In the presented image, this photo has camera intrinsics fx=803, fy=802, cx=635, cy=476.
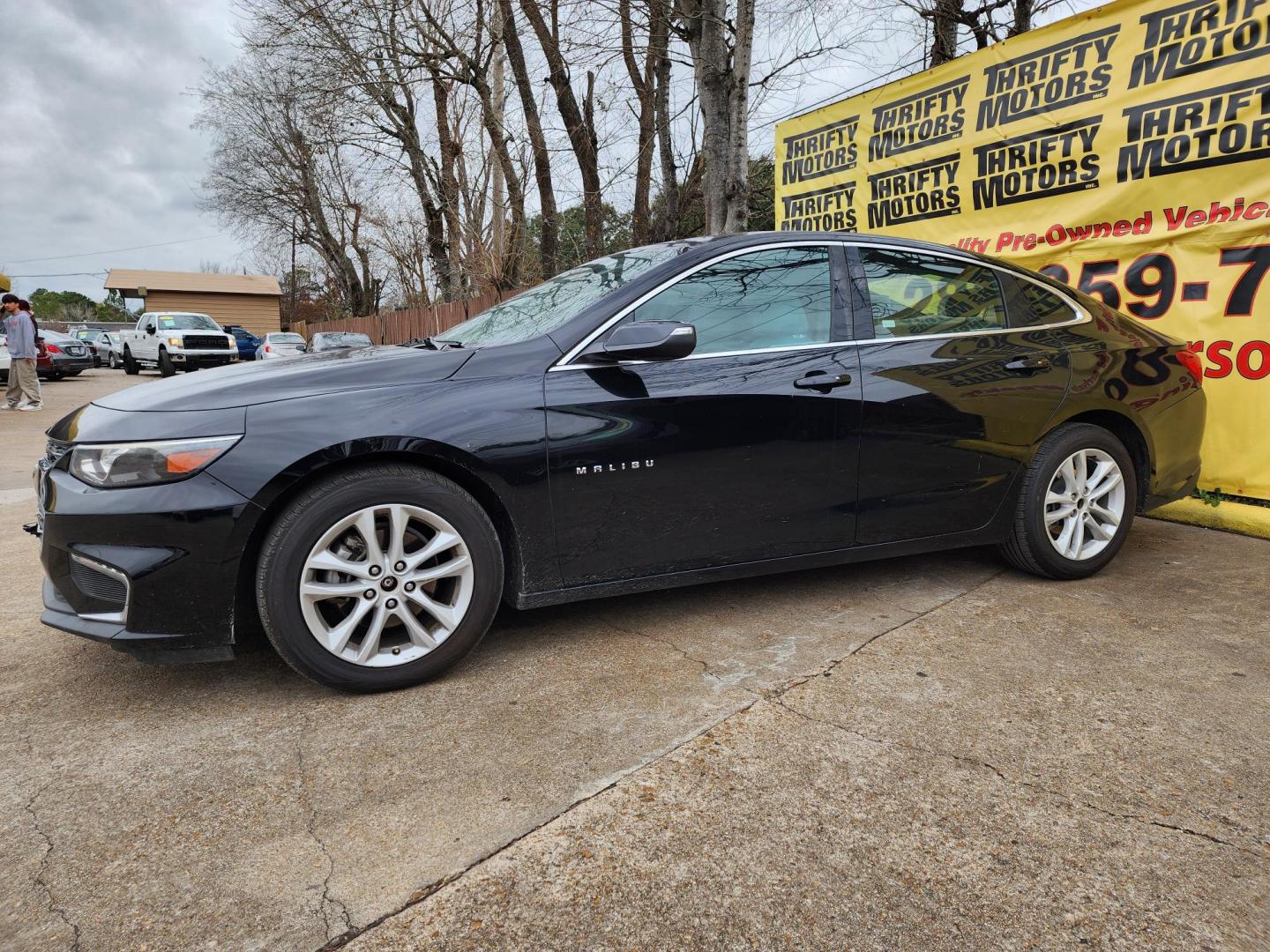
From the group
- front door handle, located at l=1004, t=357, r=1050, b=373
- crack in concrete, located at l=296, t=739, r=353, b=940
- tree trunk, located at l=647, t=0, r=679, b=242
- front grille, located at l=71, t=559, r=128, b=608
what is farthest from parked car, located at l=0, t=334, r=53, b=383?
front door handle, located at l=1004, t=357, r=1050, b=373

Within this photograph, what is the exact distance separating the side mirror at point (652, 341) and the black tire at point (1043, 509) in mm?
1785

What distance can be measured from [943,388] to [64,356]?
919 inches

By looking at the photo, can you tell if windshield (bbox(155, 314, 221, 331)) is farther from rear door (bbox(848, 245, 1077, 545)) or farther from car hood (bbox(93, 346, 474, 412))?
rear door (bbox(848, 245, 1077, 545))

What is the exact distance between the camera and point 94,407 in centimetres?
278

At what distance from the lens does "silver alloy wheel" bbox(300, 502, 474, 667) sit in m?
2.46

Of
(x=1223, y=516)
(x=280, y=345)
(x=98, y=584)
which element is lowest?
(x=1223, y=516)

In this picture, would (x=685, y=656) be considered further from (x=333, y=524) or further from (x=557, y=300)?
(x=557, y=300)

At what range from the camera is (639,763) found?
215 centimetres

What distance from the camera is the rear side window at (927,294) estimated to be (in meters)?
3.32

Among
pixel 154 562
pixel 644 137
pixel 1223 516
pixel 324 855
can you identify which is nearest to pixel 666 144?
pixel 644 137

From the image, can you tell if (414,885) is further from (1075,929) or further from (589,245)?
(589,245)

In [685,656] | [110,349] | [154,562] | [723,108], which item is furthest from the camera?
[110,349]

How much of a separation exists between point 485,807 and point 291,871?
444 millimetres

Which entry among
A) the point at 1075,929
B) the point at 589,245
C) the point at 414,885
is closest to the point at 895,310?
the point at 1075,929
